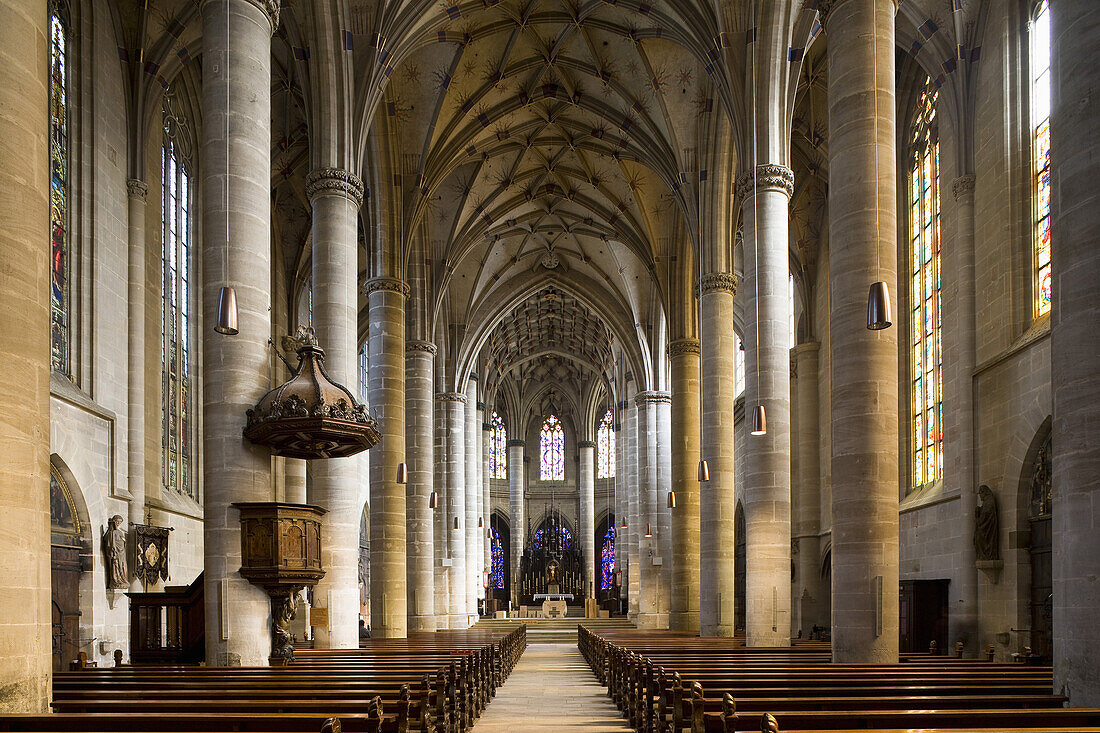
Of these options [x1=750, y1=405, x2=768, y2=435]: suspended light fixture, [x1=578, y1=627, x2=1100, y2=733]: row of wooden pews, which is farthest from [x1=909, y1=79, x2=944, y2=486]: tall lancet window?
[x1=578, y1=627, x2=1100, y2=733]: row of wooden pews

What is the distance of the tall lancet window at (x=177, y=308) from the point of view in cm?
2309

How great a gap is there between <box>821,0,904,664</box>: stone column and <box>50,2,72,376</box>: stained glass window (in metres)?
13.6

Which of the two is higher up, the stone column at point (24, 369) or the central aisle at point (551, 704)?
the stone column at point (24, 369)

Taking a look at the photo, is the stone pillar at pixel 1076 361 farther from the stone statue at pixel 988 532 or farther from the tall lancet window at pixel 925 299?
the tall lancet window at pixel 925 299

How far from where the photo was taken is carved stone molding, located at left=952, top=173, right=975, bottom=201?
19891 millimetres

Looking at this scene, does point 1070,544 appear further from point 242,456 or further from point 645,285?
point 645,285

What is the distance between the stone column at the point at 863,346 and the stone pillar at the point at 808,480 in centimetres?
1709

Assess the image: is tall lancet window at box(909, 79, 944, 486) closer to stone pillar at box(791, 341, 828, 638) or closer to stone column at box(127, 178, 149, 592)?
stone pillar at box(791, 341, 828, 638)

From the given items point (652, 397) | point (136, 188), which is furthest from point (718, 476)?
point (652, 397)

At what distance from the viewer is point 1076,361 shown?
8133mm

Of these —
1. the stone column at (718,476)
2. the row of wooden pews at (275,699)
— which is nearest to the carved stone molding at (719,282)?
the stone column at (718,476)

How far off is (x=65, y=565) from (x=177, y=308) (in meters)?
8.29

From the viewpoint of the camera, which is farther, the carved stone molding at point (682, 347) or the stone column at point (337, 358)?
the carved stone molding at point (682, 347)

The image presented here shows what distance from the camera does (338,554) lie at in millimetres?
18828
